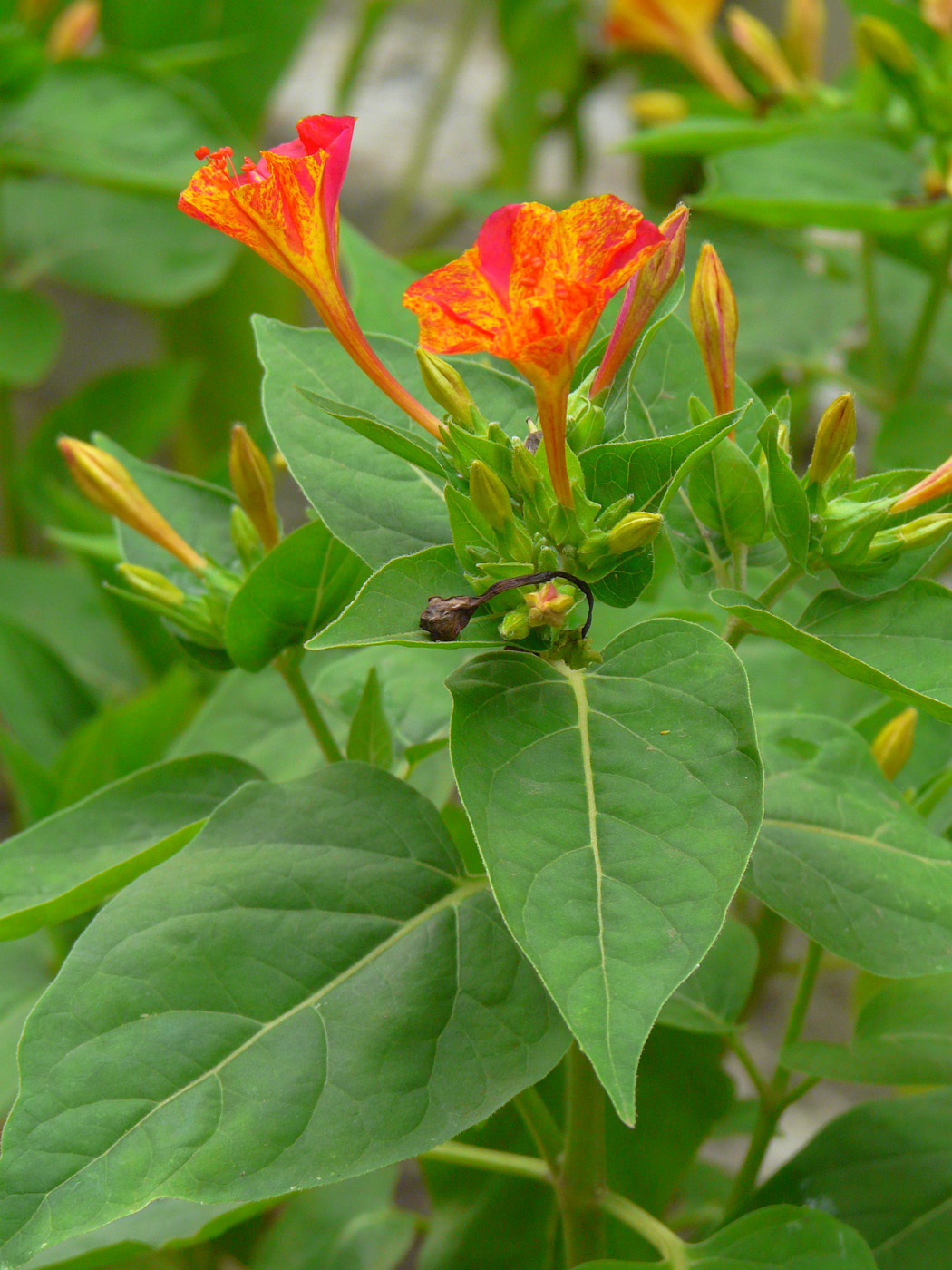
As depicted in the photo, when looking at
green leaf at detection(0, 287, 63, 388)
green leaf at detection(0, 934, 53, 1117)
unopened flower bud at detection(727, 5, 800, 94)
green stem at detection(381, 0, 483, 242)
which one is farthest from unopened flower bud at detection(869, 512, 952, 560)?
green stem at detection(381, 0, 483, 242)

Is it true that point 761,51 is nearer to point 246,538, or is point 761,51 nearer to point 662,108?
point 662,108

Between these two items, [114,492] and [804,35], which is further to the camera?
[804,35]

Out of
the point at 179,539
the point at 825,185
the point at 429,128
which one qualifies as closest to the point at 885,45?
the point at 825,185

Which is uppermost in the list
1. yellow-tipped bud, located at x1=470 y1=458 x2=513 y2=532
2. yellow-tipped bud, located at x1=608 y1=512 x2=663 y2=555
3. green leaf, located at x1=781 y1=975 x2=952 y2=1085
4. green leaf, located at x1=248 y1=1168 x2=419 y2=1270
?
yellow-tipped bud, located at x1=470 y1=458 x2=513 y2=532

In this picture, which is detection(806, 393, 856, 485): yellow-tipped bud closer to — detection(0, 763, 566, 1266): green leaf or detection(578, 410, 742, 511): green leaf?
detection(578, 410, 742, 511): green leaf

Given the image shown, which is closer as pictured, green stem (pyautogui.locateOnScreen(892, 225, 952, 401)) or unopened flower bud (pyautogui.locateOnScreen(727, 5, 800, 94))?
green stem (pyautogui.locateOnScreen(892, 225, 952, 401))

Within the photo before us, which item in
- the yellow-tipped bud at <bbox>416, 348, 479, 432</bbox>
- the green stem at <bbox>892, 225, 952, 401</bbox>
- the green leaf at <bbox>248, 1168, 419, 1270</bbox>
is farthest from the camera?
the green stem at <bbox>892, 225, 952, 401</bbox>
